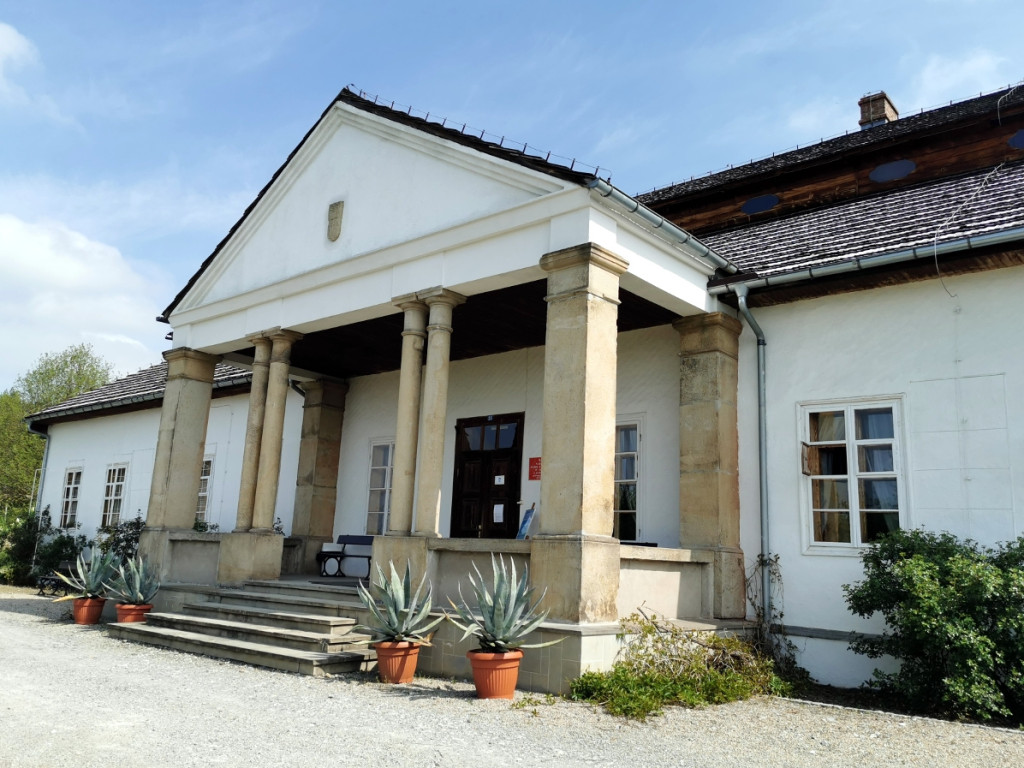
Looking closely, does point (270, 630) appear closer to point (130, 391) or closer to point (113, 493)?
point (113, 493)

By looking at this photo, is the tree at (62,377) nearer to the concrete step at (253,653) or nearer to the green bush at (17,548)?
the green bush at (17,548)

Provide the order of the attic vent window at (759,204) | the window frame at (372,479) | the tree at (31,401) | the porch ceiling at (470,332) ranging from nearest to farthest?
the porch ceiling at (470,332)
the attic vent window at (759,204)
the window frame at (372,479)
the tree at (31,401)

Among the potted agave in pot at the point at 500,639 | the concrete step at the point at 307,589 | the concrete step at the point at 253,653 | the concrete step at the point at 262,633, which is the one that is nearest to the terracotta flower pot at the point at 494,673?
the potted agave in pot at the point at 500,639

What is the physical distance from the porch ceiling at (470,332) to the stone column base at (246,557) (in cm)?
294

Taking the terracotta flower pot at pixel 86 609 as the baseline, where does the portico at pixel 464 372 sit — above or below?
above

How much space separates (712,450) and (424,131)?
5.06 metres

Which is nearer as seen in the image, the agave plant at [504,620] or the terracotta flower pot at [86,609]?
the agave plant at [504,620]

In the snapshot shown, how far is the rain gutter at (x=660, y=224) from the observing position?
8.20 metres

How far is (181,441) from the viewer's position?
1282 centimetres

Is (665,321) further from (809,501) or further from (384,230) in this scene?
(384,230)

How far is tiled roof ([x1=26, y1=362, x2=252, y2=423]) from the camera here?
1691cm

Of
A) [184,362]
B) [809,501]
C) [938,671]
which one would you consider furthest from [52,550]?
[938,671]

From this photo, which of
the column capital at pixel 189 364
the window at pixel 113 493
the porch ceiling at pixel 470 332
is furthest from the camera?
the window at pixel 113 493

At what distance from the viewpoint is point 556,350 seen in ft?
27.1
